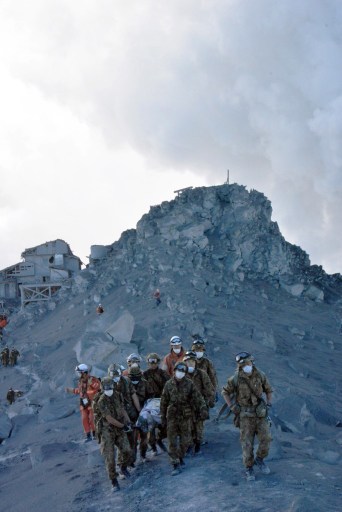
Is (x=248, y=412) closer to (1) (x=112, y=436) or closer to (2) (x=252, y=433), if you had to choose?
(2) (x=252, y=433)

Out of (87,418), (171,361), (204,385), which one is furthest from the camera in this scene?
(87,418)

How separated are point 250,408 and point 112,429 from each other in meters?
2.08

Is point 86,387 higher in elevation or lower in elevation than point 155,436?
higher

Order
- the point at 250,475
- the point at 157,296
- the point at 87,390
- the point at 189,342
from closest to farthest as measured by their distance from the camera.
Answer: the point at 250,475 → the point at 87,390 → the point at 189,342 → the point at 157,296

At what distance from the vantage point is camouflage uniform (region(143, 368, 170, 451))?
316 inches

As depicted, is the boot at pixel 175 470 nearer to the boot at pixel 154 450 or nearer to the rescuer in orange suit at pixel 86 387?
the boot at pixel 154 450

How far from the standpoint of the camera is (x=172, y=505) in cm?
604

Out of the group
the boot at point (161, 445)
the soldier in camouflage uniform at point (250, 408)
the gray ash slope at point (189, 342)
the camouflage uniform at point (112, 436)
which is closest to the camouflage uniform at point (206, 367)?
the gray ash slope at point (189, 342)

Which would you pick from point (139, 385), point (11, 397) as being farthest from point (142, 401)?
point (11, 397)

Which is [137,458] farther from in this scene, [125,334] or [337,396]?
[337,396]

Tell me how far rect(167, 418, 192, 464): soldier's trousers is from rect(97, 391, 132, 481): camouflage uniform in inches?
25.9

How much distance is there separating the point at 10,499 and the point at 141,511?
136 inches

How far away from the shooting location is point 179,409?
282 inches

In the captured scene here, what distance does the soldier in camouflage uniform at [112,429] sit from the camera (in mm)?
6992
